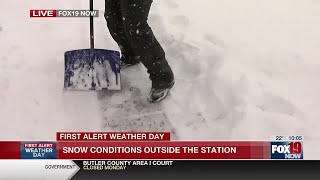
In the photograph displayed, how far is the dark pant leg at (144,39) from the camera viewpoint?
1599 millimetres

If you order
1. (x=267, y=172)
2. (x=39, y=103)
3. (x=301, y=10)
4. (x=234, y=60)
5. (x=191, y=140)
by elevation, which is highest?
(x=301, y=10)

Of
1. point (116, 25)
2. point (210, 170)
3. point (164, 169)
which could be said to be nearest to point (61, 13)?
point (116, 25)

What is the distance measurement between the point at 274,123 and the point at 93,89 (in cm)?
67

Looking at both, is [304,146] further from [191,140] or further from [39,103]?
[39,103]

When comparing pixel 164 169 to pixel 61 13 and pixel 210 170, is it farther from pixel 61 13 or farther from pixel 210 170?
pixel 61 13

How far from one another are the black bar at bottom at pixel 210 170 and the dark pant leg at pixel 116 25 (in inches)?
16.1

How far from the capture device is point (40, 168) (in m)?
1.68

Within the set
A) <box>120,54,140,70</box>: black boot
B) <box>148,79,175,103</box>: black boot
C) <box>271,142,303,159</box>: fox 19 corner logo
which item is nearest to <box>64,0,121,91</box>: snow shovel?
<box>120,54,140,70</box>: black boot

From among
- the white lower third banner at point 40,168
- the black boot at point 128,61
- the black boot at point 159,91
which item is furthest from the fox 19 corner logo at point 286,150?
→ the white lower third banner at point 40,168

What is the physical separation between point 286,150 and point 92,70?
0.77 meters

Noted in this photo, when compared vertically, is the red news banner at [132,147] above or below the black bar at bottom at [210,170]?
above

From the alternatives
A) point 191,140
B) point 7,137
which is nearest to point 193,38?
point 191,140

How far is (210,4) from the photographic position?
1659 millimetres

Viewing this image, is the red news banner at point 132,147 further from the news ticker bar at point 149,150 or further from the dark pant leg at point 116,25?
the dark pant leg at point 116,25
